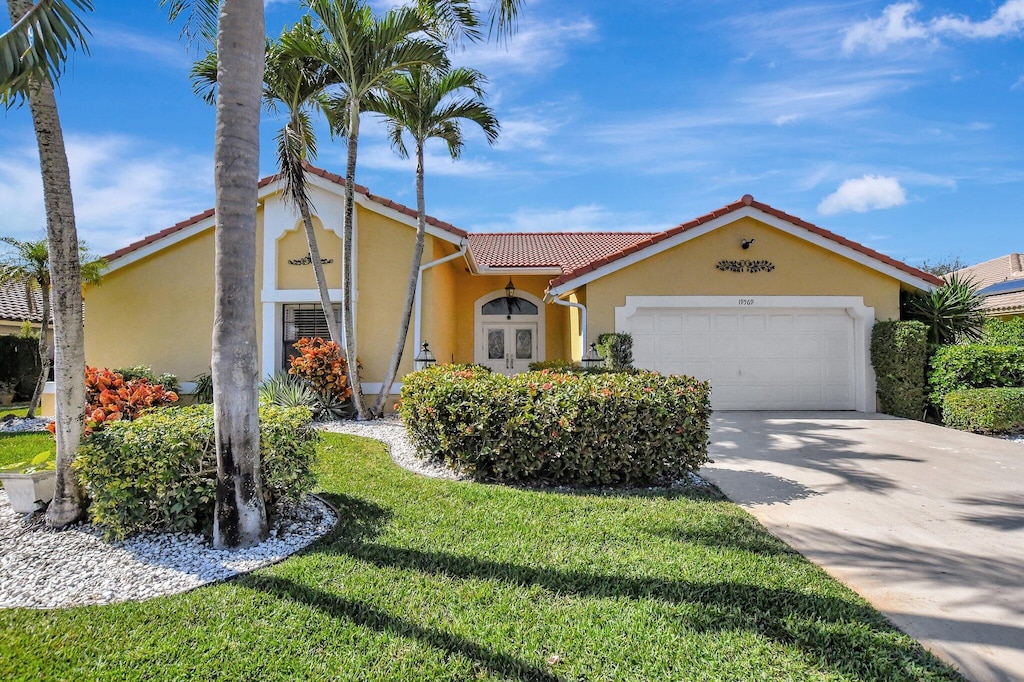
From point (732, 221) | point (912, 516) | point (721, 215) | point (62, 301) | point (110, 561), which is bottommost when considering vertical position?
point (912, 516)

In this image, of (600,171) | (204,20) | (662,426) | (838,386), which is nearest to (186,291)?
(204,20)

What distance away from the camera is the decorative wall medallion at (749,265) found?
12367 mm

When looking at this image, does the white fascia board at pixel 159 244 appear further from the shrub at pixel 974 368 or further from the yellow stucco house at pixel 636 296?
the shrub at pixel 974 368

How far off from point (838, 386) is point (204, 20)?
45.0ft

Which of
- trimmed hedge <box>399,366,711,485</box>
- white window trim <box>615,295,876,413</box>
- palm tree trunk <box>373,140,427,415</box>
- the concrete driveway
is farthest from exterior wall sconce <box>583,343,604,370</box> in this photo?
palm tree trunk <box>373,140,427,415</box>

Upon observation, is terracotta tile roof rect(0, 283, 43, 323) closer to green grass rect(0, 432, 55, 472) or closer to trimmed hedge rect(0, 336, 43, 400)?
trimmed hedge rect(0, 336, 43, 400)

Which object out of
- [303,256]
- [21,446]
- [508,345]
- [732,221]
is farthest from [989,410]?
[21,446]

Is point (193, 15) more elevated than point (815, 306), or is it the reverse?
point (193, 15)

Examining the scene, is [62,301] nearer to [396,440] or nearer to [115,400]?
[115,400]

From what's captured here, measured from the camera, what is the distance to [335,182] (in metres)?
12.5

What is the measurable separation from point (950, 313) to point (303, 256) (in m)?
14.8

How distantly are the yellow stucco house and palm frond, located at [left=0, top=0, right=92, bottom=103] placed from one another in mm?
7745

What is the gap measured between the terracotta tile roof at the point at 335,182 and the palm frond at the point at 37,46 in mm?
7685

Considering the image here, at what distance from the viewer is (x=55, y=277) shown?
15.5ft
